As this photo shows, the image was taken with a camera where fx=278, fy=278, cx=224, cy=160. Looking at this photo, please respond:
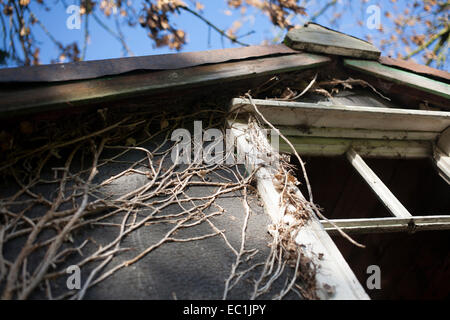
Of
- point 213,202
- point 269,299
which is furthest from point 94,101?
point 269,299

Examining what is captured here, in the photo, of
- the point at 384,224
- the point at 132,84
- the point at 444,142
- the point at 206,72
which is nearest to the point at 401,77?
the point at 444,142

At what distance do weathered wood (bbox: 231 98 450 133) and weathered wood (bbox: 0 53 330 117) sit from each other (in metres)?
0.23

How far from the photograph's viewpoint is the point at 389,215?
112 inches

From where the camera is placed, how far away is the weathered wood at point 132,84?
1.31 meters

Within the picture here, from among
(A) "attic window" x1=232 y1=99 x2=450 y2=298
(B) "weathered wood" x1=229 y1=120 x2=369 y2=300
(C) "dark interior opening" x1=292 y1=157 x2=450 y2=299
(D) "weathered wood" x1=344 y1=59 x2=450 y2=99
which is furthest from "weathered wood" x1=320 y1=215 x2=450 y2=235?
(D) "weathered wood" x1=344 y1=59 x2=450 y2=99

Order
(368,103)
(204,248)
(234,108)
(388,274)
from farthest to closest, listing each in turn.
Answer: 1. (388,274)
2. (368,103)
3. (234,108)
4. (204,248)

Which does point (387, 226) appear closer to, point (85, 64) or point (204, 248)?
point (204, 248)

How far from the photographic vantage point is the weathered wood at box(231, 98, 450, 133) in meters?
1.80

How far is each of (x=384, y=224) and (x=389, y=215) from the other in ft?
5.22

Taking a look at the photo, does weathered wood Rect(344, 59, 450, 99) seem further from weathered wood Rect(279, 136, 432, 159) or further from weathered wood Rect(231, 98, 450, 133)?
weathered wood Rect(279, 136, 432, 159)

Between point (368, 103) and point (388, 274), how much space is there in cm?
192

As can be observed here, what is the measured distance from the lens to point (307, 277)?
Answer: 3.52 ft

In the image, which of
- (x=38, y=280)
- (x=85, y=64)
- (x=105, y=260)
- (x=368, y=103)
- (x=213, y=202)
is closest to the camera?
(x=38, y=280)

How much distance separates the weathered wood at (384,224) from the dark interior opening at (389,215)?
923 mm
